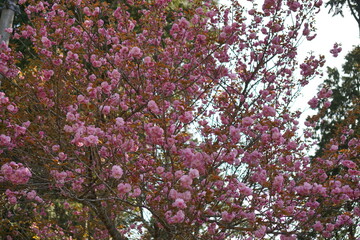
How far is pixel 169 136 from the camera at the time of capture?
4.07 m

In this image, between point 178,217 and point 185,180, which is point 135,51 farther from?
point 178,217

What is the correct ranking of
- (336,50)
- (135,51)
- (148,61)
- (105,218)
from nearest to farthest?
1. (135,51)
2. (148,61)
3. (105,218)
4. (336,50)

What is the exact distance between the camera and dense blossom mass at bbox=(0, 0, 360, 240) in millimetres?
3914

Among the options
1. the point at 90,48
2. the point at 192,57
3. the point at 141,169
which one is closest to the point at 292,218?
the point at 141,169

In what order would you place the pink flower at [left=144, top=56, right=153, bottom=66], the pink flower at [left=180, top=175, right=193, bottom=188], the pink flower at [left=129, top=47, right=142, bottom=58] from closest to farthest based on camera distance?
the pink flower at [left=180, top=175, right=193, bottom=188] → the pink flower at [left=129, top=47, right=142, bottom=58] → the pink flower at [left=144, top=56, right=153, bottom=66]

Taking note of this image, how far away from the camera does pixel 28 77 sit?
17.2ft

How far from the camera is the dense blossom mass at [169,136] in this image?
391cm

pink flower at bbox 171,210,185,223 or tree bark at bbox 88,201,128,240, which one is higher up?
tree bark at bbox 88,201,128,240

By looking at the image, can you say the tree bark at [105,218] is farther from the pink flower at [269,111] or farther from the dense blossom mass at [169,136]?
the pink flower at [269,111]

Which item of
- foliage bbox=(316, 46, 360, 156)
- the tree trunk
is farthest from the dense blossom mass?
foliage bbox=(316, 46, 360, 156)

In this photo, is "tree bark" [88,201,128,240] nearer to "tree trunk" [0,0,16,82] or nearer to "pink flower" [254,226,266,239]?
"pink flower" [254,226,266,239]

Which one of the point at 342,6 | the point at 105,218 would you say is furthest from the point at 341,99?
the point at 105,218

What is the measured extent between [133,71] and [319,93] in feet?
8.90

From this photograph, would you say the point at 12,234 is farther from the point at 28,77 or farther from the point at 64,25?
the point at 64,25
